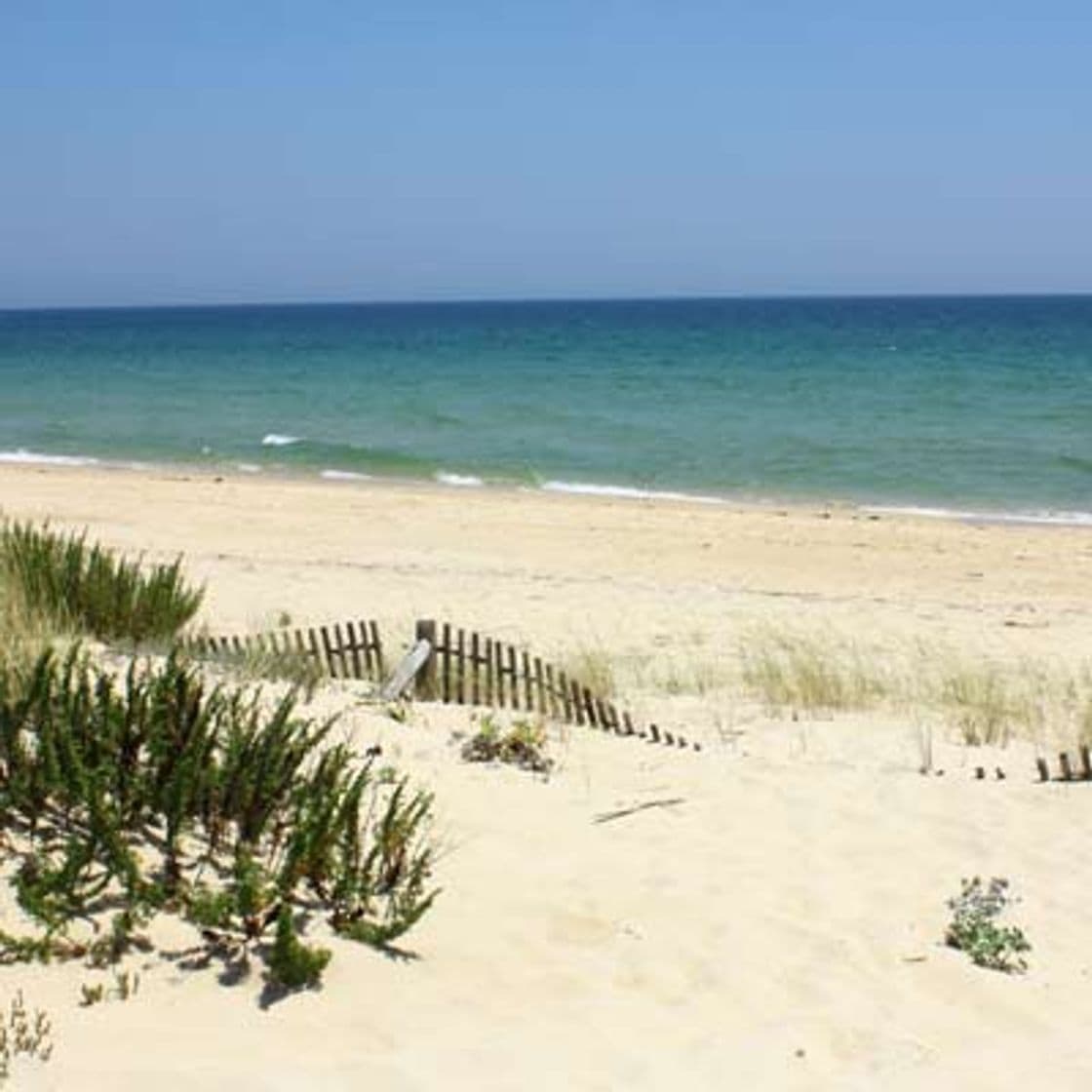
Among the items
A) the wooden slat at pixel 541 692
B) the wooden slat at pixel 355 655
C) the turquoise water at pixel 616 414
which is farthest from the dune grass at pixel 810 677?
the turquoise water at pixel 616 414

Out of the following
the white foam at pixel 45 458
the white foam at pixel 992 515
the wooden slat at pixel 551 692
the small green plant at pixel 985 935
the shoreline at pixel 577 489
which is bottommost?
the white foam at pixel 992 515

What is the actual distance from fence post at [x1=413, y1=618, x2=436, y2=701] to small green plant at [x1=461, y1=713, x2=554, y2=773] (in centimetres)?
146

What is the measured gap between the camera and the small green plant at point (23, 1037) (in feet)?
13.5

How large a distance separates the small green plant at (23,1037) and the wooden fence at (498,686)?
5157 mm

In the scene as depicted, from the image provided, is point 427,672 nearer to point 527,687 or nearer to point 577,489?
point 527,687

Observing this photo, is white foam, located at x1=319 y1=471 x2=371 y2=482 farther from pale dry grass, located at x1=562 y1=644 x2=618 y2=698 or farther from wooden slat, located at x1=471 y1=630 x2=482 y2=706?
wooden slat, located at x1=471 y1=630 x2=482 y2=706

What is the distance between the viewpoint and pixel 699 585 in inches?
682

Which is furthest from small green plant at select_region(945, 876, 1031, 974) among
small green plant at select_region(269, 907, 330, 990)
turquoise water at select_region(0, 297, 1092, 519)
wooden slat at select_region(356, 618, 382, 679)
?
turquoise water at select_region(0, 297, 1092, 519)

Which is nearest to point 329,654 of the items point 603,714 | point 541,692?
point 541,692

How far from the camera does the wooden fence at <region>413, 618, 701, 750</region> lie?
930 cm

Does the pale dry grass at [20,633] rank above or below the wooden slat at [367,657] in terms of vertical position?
above

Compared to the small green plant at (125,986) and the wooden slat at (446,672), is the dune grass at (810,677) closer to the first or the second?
the wooden slat at (446,672)

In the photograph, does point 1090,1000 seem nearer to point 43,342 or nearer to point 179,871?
point 179,871

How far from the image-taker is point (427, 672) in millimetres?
9586
